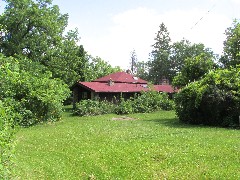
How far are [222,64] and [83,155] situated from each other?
122ft

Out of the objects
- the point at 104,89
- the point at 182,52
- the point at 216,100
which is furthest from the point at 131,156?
the point at 182,52

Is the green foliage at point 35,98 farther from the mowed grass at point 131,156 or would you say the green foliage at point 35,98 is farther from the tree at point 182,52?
the tree at point 182,52

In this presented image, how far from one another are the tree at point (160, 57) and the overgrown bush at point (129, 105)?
4300cm

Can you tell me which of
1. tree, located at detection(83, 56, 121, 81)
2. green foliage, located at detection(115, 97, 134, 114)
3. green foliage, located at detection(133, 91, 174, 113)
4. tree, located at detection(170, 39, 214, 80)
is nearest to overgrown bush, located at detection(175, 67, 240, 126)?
green foliage, located at detection(115, 97, 134, 114)

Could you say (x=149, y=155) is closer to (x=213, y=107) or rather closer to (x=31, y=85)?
(x=213, y=107)

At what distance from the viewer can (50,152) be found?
11.8 m

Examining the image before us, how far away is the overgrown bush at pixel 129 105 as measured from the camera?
1107 inches

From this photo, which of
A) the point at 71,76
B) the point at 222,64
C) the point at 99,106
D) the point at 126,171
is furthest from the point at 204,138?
the point at 222,64

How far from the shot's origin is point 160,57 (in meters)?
76.9

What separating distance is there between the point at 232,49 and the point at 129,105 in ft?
59.7

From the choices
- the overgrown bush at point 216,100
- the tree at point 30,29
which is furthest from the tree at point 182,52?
the overgrown bush at point 216,100

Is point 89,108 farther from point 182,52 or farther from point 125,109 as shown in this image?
point 182,52

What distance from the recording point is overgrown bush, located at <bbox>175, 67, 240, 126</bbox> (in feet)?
61.3

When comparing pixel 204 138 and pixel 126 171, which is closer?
pixel 126 171
